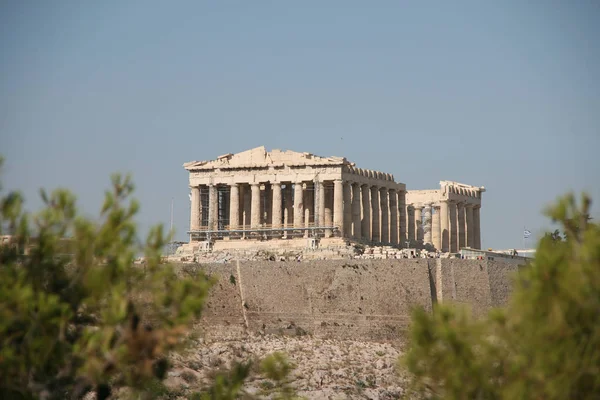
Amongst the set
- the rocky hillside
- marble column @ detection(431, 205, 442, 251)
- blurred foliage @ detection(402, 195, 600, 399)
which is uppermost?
marble column @ detection(431, 205, 442, 251)

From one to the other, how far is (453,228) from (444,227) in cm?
96

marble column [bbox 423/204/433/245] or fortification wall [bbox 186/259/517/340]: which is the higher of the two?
marble column [bbox 423/204/433/245]

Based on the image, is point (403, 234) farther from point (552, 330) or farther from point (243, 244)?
point (552, 330)

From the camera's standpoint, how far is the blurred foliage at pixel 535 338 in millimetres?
22500

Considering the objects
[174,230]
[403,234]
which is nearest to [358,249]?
[403,234]

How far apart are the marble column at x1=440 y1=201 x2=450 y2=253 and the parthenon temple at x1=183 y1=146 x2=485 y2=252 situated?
4.54m

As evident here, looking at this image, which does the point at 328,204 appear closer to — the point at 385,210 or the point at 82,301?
the point at 385,210

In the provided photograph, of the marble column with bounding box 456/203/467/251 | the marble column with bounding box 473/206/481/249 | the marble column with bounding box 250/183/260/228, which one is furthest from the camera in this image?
the marble column with bounding box 473/206/481/249

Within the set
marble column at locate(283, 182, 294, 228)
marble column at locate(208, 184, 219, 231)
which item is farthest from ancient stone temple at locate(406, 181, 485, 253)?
marble column at locate(208, 184, 219, 231)

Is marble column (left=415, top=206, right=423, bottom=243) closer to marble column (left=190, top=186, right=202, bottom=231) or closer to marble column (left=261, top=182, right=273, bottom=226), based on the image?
marble column (left=261, top=182, right=273, bottom=226)

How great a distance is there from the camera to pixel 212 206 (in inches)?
2867

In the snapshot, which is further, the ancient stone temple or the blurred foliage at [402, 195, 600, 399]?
the ancient stone temple

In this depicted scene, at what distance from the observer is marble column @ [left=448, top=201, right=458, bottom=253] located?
82.3 meters

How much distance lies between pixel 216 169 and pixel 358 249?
10.7m
